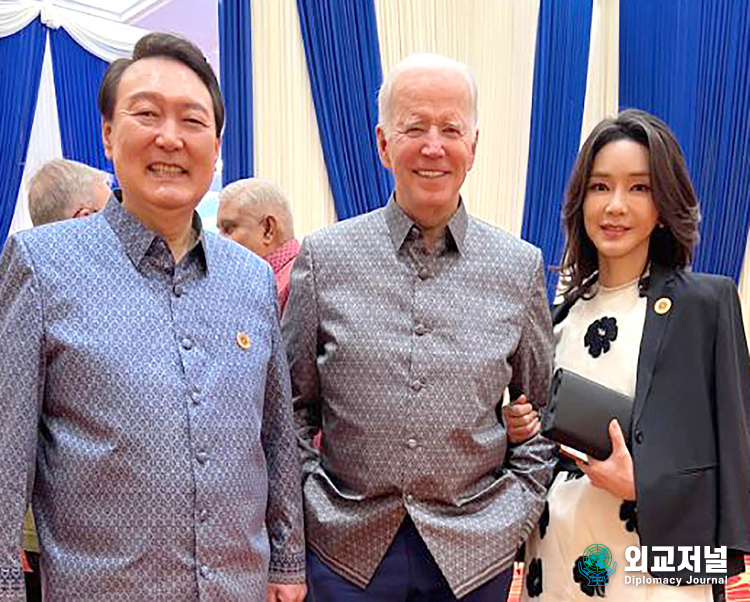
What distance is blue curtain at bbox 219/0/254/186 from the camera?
15.8ft

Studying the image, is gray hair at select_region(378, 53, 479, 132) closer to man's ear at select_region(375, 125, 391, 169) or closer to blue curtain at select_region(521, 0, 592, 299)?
man's ear at select_region(375, 125, 391, 169)

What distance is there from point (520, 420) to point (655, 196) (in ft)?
1.99

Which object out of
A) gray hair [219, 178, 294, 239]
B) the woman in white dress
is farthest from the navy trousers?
gray hair [219, 178, 294, 239]

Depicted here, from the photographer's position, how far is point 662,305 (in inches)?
75.0

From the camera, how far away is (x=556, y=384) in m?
1.79

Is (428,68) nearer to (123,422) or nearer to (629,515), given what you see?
(123,422)

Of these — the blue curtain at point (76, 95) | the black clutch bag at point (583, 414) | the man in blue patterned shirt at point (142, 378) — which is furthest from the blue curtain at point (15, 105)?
the black clutch bag at point (583, 414)

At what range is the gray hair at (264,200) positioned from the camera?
11.2ft

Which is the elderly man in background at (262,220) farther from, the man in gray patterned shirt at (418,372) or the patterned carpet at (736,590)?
the patterned carpet at (736,590)

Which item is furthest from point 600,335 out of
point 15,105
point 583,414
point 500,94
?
point 15,105

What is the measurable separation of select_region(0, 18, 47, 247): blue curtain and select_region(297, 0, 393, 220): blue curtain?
3227 millimetres

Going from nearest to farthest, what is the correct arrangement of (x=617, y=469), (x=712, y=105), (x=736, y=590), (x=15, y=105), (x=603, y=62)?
1. (x=617, y=469)
2. (x=736, y=590)
3. (x=712, y=105)
4. (x=603, y=62)
5. (x=15, y=105)

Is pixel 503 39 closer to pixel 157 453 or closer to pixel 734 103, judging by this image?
pixel 734 103

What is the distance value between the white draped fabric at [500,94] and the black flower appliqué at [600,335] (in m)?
3.85
